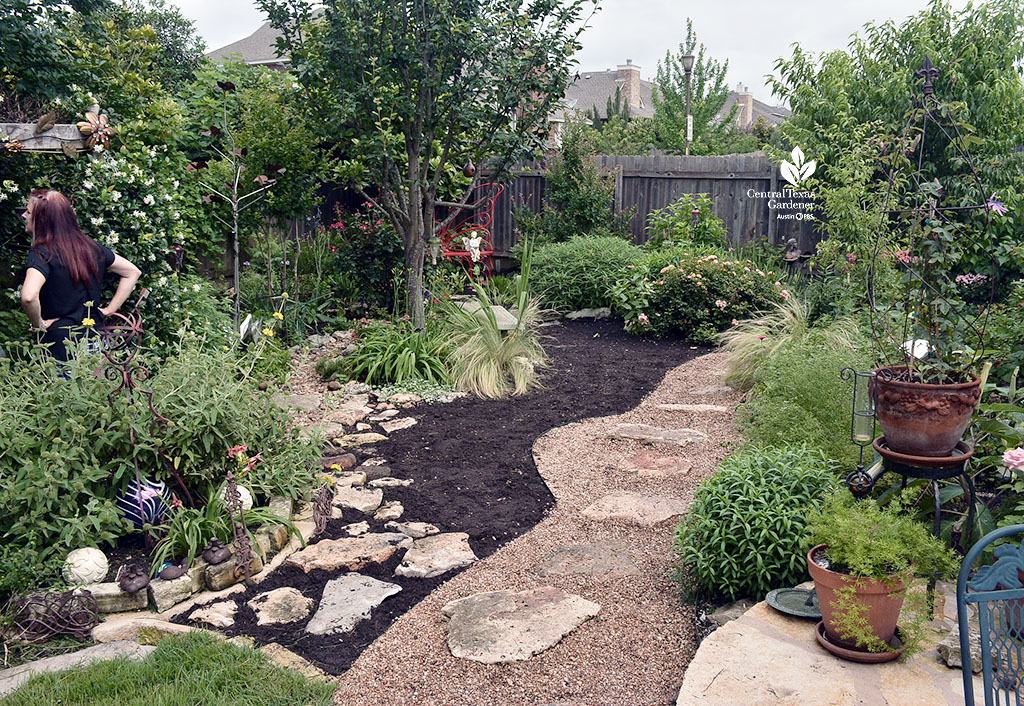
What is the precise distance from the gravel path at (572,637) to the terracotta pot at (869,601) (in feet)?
1.93

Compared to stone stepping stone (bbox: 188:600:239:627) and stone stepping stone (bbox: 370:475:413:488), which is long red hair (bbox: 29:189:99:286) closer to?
stone stepping stone (bbox: 370:475:413:488)

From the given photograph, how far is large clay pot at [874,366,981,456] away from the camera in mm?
2672

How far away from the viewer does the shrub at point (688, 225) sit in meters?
10.4

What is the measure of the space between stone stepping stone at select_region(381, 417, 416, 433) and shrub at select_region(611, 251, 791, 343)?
147 inches

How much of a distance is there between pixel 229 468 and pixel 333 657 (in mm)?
1333

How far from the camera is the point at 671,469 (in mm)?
4863

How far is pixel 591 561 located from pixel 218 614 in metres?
1.67

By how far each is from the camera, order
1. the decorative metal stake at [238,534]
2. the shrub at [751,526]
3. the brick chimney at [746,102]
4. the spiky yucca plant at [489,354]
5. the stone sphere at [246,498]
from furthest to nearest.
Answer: the brick chimney at [746,102], the spiky yucca plant at [489,354], the stone sphere at [246,498], the decorative metal stake at [238,534], the shrub at [751,526]

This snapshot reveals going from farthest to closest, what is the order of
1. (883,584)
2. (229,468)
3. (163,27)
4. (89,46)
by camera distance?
1. (163,27)
2. (89,46)
3. (229,468)
4. (883,584)

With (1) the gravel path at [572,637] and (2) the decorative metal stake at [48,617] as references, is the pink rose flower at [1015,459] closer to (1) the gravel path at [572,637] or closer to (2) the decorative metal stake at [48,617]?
(1) the gravel path at [572,637]

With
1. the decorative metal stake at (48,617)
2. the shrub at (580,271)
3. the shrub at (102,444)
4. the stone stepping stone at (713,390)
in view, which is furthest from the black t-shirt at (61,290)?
the shrub at (580,271)

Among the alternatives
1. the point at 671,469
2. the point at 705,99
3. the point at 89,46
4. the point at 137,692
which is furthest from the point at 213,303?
the point at 705,99

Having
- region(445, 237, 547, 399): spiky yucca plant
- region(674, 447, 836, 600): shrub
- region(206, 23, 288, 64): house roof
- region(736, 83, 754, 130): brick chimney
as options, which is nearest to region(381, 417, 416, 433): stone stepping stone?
region(445, 237, 547, 399): spiky yucca plant

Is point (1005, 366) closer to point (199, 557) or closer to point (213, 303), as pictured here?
point (199, 557)
